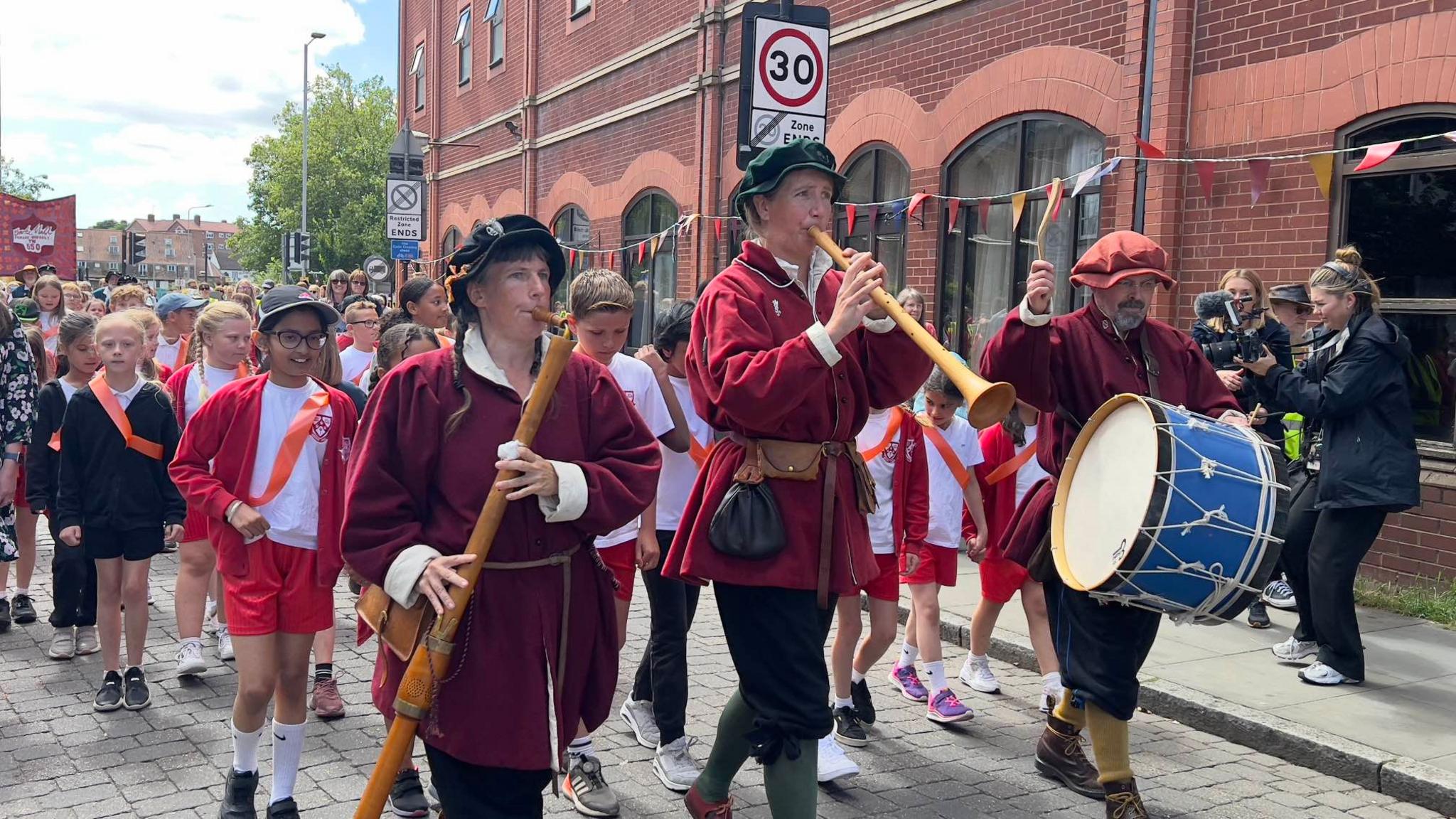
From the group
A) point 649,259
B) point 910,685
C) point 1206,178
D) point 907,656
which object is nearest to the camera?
point 910,685

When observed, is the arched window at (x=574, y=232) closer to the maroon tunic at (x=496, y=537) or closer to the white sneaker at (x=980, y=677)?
the white sneaker at (x=980, y=677)

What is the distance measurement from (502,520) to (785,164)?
1374mm

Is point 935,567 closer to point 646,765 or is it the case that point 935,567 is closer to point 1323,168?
point 646,765

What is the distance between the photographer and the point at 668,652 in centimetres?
470

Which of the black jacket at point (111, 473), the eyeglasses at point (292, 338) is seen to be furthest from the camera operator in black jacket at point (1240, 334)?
the black jacket at point (111, 473)

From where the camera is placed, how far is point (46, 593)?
783cm

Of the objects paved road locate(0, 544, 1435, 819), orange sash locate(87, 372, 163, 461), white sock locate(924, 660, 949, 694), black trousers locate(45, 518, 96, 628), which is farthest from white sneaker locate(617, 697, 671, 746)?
black trousers locate(45, 518, 96, 628)

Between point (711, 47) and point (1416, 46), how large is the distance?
8892 mm

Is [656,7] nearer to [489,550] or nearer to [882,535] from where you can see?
[882,535]

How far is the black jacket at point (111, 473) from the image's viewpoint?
18.5 feet

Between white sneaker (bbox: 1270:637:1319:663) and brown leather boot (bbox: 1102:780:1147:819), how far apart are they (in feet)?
8.83

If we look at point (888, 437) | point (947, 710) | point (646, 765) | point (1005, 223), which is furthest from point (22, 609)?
point (1005, 223)

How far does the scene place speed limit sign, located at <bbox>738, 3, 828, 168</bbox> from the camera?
785 centimetres

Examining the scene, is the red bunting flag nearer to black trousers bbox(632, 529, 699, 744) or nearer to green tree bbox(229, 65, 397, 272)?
black trousers bbox(632, 529, 699, 744)
